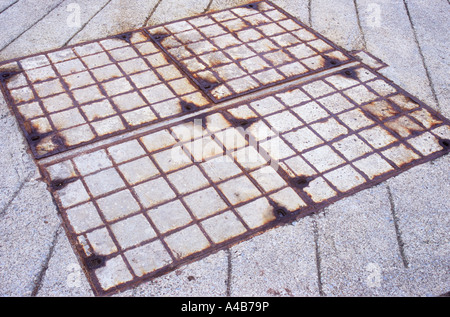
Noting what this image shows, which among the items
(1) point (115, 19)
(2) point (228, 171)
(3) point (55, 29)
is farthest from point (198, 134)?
(3) point (55, 29)

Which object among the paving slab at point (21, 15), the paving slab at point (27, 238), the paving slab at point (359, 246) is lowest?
the paving slab at point (27, 238)

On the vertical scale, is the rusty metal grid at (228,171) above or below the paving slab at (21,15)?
below

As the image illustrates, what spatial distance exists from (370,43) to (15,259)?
303 cm

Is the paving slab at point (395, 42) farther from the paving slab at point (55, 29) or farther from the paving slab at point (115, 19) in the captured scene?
the paving slab at point (55, 29)

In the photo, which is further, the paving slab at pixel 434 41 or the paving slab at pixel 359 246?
the paving slab at pixel 434 41

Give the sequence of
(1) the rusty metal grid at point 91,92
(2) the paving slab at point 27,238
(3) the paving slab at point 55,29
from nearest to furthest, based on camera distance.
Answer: (2) the paving slab at point 27,238 → (1) the rusty metal grid at point 91,92 → (3) the paving slab at point 55,29

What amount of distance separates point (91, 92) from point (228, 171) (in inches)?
46.6

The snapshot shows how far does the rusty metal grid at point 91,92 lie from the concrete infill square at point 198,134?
1 cm

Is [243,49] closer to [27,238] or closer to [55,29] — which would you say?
[55,29]

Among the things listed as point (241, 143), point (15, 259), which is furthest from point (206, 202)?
point (15, 259)

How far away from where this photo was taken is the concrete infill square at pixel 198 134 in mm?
2080

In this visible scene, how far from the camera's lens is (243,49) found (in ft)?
11.0

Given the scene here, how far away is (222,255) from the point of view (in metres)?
1.97

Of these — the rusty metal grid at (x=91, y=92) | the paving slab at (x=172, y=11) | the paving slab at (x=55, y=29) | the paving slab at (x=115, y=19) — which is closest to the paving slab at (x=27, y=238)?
the rusty metal grid at (x=91, y=92)
